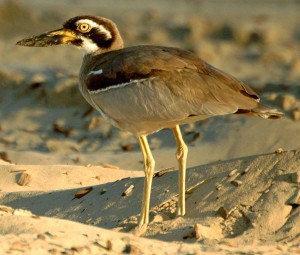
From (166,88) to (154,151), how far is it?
530 cm

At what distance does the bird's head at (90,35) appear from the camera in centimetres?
953

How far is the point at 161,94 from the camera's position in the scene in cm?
852

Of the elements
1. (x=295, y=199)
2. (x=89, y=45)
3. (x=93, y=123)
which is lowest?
(x=93, y=123)

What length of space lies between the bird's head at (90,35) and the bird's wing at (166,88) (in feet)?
2.59

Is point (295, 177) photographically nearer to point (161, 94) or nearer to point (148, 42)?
point (161, 94)

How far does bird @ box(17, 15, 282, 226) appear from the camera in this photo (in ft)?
27.7

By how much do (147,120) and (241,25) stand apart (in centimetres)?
1160

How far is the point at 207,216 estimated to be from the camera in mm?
8484

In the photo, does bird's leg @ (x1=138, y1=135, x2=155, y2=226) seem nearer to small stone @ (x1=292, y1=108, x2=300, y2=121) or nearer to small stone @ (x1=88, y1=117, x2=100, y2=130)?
small stone @ (x1=292, y1=108, x2=300, y2=121)

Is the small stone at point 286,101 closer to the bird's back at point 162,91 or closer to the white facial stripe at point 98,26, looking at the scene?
the white facial stripe at point 98,26

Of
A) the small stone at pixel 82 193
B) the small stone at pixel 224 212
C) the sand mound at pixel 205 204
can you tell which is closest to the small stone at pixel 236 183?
the sand mound at pixel 205 204

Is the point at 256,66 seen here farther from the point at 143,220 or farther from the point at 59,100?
the point at 143,220

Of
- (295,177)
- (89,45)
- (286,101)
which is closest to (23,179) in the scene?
(89,45)

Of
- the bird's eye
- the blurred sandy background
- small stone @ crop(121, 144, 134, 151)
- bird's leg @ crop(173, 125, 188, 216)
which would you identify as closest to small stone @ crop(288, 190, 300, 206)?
bird's leg @ crop(173, 125, 188, 216)
